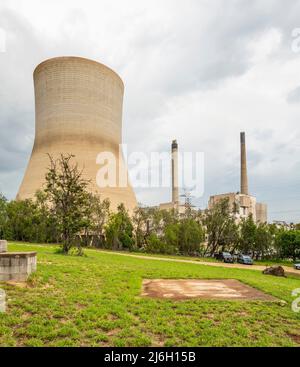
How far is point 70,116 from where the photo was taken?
111 feet

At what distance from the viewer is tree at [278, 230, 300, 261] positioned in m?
30.2

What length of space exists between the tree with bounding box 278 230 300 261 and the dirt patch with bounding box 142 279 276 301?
985 inches

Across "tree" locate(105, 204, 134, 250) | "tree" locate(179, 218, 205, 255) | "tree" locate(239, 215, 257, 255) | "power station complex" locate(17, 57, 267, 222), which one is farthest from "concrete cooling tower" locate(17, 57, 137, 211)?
"tree" locate(239, 215, 257, 255)

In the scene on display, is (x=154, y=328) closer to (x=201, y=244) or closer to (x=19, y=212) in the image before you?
(x=201, y=244)

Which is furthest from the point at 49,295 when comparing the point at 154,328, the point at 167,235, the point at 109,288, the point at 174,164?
the point at 174,164

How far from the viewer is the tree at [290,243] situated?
30.2 metres

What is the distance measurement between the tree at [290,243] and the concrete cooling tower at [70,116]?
65.2 ft

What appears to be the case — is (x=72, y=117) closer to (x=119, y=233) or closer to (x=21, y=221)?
(x=21, y=221)

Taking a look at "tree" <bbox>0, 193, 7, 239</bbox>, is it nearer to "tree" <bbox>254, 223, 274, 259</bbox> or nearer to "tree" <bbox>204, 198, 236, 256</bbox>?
"tree" <bbox>204, 198, 236, 256</bbox>

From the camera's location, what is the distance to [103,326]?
436 cm

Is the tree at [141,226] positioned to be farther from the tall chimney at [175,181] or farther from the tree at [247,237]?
the tall chimney at [175,181]

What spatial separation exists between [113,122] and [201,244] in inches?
741

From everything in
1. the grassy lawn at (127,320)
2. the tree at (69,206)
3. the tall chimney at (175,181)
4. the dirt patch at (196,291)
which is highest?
the tall chimney at (175,181)
